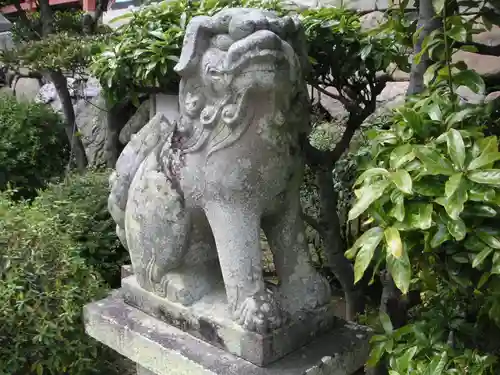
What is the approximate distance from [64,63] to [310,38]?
224cm

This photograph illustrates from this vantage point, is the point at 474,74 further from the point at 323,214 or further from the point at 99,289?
the point at 99,289

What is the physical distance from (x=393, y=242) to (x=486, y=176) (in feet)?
0.58

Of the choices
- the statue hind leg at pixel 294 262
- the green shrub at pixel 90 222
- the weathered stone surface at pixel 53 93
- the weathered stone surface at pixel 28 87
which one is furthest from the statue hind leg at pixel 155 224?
the weathered stone surface at pixel 28 87

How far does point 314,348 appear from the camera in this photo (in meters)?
1.42

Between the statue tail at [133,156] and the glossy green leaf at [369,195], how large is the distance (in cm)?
68

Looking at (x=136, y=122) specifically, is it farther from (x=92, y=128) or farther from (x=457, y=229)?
(x=457, y=229)

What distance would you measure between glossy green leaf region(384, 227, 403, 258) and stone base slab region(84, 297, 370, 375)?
532 mm

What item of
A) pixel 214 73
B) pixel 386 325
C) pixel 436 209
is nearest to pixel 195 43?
pixel 214 73

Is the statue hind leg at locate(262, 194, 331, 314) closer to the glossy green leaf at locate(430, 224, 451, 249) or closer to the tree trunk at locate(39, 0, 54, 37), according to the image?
the glossy green leaf at locate(430, 224, 451, 249)

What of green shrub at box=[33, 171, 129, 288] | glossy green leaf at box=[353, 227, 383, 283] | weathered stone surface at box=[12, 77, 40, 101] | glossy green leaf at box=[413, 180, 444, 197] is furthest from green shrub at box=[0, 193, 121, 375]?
weathered stone surface at box=[12, 77, 40, 101]

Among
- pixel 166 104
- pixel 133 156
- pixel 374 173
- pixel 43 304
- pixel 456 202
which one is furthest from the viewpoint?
pixel 166 104

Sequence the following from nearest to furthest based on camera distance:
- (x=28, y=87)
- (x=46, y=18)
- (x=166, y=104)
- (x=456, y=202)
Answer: (x=456, y=202) → (x=166, y=104) → (x=46, y=18) → (x=28, y=87)

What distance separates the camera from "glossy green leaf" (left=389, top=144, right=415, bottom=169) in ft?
3.09

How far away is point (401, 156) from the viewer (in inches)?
37.7
